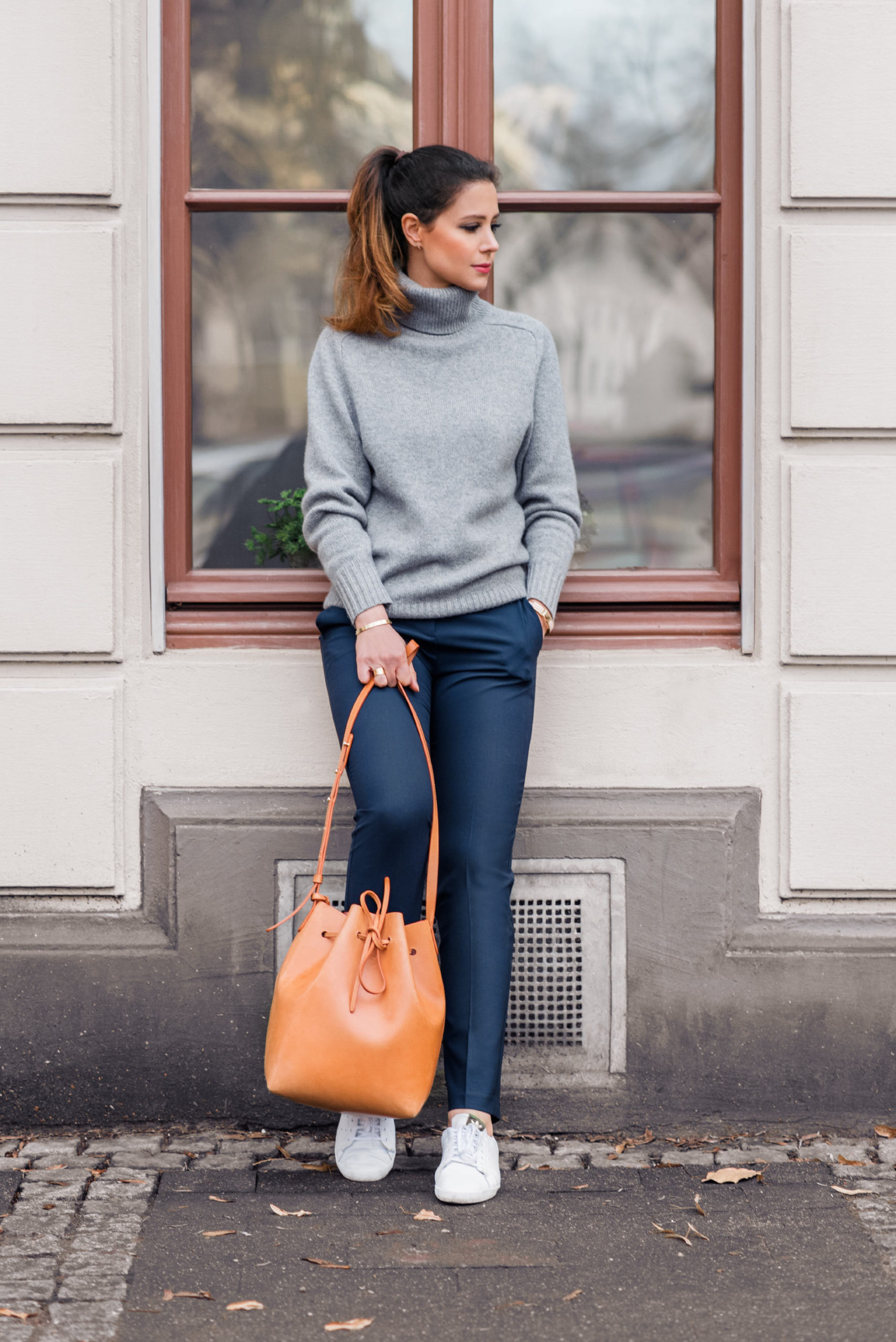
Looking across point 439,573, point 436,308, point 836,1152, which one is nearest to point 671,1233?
point 836,1152

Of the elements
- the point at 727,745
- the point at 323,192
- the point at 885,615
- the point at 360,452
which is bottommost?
the point at 727,745

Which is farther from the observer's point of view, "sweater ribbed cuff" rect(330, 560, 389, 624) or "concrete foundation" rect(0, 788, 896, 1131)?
"concrete foundation" rect(0, 788, 896, 1131)

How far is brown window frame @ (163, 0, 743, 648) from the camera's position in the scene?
12.6ft

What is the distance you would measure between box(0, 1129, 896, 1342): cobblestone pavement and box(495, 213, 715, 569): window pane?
1.67 metres

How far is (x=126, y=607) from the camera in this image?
3.77 metres

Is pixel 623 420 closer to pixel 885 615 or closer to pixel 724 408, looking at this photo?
pixel 724 408

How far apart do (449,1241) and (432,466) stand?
1766 millimetres

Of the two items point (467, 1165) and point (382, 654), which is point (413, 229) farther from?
point (467, 1165)

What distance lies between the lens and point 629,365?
406 centimetres

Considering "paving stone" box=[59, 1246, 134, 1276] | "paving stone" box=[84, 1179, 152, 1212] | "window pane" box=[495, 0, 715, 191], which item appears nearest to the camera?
"paving stone" box=[59, 1246, 134, 1276]

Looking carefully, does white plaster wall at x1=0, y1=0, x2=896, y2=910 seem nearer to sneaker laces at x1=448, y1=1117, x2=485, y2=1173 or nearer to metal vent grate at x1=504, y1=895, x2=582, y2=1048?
metal vent grate at x1=504, y1=895, x2=582, y2=1048

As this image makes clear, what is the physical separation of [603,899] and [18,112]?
261cm

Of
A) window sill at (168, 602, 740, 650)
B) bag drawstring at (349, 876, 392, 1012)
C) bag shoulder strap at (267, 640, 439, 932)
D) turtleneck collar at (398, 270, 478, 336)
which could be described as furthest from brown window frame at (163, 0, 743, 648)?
bag drawstring at (349, 876, 392, 1012)

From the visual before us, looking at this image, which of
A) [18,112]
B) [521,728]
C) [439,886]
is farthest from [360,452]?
[18,112]
